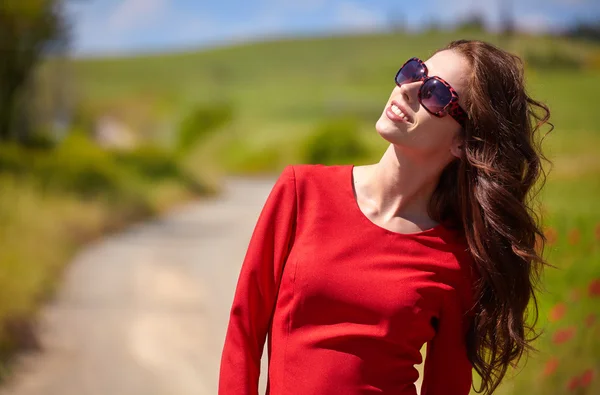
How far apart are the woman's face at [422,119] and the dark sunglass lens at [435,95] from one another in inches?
0.7

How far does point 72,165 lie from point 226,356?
8.83m

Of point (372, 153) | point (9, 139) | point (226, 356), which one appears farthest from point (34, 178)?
point (226, 356)

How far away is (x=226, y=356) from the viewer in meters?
1.74

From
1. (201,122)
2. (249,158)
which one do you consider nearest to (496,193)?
(249,158)

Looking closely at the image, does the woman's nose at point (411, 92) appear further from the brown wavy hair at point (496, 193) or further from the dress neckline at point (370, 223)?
the dress neckline at point (370, 223)

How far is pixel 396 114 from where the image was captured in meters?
1.77

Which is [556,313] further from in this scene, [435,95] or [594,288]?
[435,95]

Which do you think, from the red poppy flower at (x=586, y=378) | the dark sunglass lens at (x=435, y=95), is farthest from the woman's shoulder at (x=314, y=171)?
the red poppy flower at (x=586, y=378)

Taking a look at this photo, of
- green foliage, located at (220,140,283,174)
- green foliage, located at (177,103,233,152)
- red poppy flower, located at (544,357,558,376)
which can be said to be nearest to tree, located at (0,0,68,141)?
green foliage, located at (177,103,233,152)

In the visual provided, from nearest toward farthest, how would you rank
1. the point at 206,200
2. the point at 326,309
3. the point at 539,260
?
the point at 326,309 < the point at 539,260 < the point at 206,200

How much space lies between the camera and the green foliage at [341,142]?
11.7 m

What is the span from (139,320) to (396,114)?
13.5 ft

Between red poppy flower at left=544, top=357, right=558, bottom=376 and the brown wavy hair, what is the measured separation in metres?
2.03

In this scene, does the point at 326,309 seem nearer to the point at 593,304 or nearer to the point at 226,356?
the point at 226,356
